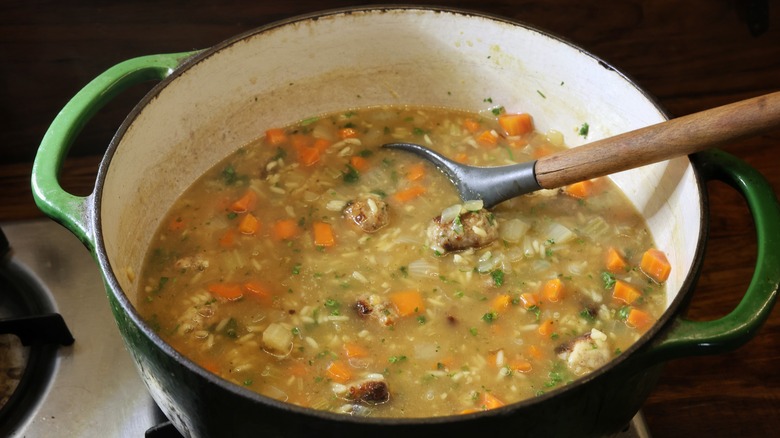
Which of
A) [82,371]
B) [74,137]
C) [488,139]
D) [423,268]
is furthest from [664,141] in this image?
[82,371]

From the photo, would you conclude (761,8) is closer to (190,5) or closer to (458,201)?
(458,201)

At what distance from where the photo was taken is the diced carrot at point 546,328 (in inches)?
80.2

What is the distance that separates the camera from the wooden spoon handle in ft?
5.65

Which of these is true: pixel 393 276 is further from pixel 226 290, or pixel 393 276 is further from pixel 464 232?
pixel 226 290

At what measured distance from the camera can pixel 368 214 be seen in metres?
2.28

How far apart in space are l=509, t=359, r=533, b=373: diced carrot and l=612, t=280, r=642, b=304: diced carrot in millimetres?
351

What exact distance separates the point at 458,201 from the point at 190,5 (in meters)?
1.16

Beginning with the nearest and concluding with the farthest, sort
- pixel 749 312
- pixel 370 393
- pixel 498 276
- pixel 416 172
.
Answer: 1. pixel 749 312
2. pixel 370 393
3. pixel 498 276
4. pixel 416 172

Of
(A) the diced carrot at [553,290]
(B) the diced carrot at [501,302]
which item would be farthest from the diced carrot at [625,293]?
(B) the diced carrot at [501,302]

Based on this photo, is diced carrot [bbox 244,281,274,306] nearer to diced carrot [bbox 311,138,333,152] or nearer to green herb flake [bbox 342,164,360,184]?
green herb flake [bbox 342,164,360,184]

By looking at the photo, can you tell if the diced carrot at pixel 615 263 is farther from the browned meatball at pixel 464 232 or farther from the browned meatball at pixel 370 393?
the browned meatball at pixel 370 393

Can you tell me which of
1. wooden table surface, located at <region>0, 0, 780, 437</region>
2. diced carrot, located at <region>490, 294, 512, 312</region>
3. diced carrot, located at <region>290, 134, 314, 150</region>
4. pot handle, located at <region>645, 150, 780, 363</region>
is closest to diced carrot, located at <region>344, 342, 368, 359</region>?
diced carrot, located at <region>490, 294, 512, 312</region>

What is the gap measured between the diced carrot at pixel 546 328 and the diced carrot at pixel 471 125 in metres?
0.82

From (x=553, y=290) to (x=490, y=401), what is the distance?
409 millimetres
